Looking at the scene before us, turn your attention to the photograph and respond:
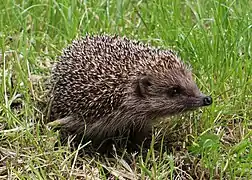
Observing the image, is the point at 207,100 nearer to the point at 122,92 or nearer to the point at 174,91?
the point at 174,91

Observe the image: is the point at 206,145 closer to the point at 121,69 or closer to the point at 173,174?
the point at 173,174

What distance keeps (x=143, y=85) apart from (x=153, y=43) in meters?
1.14

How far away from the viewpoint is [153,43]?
5.29 m

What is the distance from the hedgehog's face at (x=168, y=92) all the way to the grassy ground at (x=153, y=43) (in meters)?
0.25

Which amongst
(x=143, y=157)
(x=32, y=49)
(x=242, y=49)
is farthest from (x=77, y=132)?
(x=242, y=49)

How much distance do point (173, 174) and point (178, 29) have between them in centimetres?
152

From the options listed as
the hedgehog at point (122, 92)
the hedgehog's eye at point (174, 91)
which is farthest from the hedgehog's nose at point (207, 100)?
the hedgehog's eye at point (174, 91)

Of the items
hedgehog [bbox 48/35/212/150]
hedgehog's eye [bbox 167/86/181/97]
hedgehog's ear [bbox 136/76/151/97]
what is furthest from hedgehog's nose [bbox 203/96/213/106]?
hedgehog's ear [bbox 136/76/151/97]

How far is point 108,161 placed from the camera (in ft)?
13.6

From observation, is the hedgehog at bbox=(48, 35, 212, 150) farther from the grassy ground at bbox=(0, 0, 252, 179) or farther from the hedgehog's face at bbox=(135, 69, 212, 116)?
the grassy ground at bbox=(0, 0, 252, 179)

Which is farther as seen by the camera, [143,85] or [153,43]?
[153,43]

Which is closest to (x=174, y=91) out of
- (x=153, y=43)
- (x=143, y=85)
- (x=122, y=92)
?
(x=143, y=85)

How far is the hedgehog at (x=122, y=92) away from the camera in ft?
13.8

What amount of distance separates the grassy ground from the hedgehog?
205 mm
